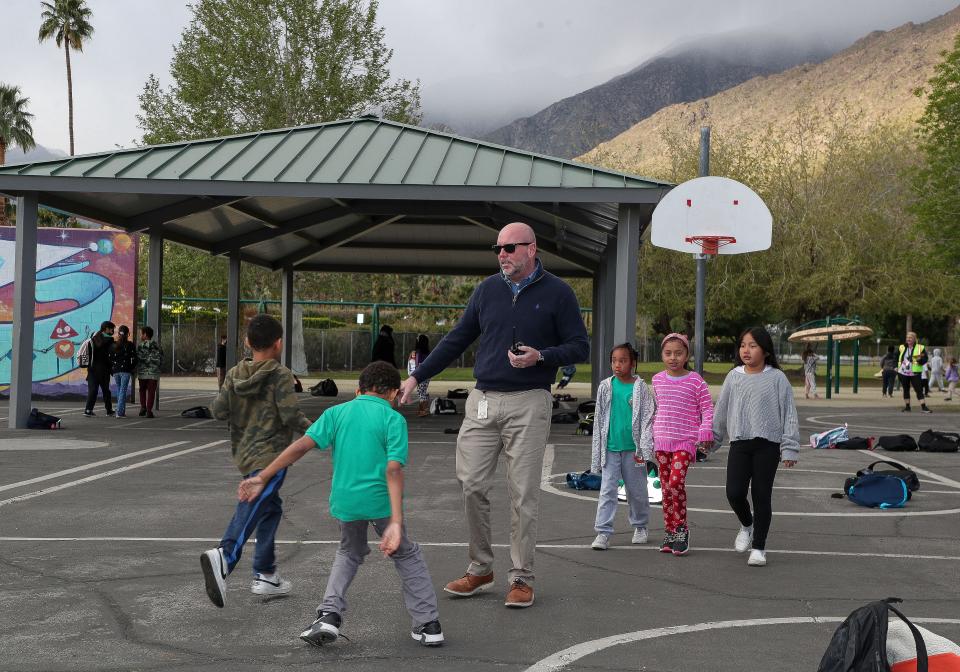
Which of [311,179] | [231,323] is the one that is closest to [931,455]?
[311,179]

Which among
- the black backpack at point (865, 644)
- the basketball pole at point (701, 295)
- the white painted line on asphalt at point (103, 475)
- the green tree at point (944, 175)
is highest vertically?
the green tree at point (944, 175)

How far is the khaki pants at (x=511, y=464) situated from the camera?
617cm

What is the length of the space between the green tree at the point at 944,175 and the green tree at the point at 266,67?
78.4 feet

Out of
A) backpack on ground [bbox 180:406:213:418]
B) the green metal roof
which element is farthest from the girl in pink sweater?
backpack on ground [bbox 180:406:213:418]

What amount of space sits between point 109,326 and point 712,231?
1122 centimetres

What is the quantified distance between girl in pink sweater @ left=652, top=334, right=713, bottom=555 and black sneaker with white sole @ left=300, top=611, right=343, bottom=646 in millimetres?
3350

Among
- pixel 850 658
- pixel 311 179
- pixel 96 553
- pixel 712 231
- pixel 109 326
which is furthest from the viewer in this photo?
pixel 109 326

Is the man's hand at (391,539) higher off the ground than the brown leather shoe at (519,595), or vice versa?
the man's hand at (391,539)

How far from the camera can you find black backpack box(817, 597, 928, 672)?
4.11m

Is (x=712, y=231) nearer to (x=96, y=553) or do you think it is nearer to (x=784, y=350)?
(x=96, y=553)

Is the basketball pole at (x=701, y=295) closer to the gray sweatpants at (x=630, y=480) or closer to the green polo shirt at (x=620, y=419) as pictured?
the green polo shirt at (x=620, y=419)

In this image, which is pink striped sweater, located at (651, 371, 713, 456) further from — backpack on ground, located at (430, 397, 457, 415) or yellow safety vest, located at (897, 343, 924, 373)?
yellow safety vest, located at (897, 343, 924, 373)

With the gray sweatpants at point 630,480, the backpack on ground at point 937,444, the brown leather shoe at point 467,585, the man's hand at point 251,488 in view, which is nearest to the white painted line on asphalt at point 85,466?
the man's hand at point 251,488

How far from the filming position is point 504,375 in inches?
247
